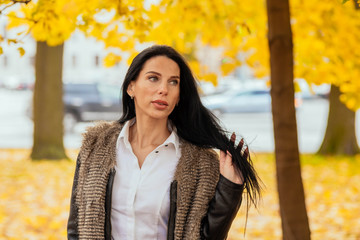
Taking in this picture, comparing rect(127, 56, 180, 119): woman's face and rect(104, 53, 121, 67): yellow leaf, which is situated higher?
rect(104, 53, 121, 67): yellow leaf

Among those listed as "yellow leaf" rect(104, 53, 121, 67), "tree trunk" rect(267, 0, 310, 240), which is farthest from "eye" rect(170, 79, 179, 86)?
"yellow leaf" rect(104, 53, 121, 67)

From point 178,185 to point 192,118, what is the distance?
42 cm

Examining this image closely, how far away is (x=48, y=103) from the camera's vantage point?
11.2m

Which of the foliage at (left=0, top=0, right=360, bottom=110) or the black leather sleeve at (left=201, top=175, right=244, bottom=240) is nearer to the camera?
the black leather sleeve at (left=201, top=175, right=244, bottom=240)

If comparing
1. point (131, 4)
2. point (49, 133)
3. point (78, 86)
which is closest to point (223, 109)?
point (78, 86)

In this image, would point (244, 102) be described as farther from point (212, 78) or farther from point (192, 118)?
point (192, 118)

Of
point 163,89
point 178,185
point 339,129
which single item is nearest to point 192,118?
point 163,89

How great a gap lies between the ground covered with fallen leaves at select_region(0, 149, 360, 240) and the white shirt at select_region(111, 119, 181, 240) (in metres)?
1.62

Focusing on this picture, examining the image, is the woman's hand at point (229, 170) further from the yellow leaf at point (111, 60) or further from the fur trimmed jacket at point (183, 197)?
the yellow leaf at point (111, 60)

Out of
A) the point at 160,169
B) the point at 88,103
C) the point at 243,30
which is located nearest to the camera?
the point at 160,169

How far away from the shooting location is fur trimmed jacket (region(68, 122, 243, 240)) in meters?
2.42

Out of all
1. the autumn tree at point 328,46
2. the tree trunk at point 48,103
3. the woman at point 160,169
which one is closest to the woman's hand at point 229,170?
the woman at point 160,169

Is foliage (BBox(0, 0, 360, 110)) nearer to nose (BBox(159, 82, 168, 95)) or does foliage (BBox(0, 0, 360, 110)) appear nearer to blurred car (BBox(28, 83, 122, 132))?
nose (BBox(159, 82, 168, 95))

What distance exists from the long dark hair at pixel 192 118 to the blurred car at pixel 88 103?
50.8 feet
